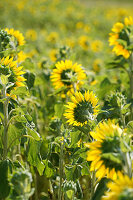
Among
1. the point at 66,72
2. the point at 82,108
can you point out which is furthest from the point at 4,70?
the point at 66,72

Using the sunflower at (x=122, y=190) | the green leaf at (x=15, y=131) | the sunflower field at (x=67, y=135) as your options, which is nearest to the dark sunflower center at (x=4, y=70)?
the sunflower field at (x=67, y=135)

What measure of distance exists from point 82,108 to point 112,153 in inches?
16.3

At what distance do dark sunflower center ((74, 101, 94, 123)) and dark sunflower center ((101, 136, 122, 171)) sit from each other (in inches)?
12.0

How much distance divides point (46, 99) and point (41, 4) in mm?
11010

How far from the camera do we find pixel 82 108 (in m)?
1.25

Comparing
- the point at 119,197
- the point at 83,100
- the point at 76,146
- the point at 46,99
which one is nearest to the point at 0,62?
the point at 83,100

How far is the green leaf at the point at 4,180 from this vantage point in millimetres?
1119

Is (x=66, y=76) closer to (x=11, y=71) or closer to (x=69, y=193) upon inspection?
(x=11, y=71)

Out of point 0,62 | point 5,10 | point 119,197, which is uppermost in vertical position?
point 5,10

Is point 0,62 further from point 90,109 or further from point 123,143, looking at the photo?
point 123,143

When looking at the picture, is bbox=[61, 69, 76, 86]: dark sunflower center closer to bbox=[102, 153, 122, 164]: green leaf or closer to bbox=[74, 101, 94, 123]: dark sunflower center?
bbox=[74, 101, 94, 123]: dark sunflower center

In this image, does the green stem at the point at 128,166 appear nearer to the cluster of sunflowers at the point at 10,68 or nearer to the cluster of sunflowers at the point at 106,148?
the cluster of sunflowers at the point at 106,148

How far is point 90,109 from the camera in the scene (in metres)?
1.26

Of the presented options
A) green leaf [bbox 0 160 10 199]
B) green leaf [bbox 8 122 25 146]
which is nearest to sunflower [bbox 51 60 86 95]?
green leaf [bbox 8 122 25 146]
